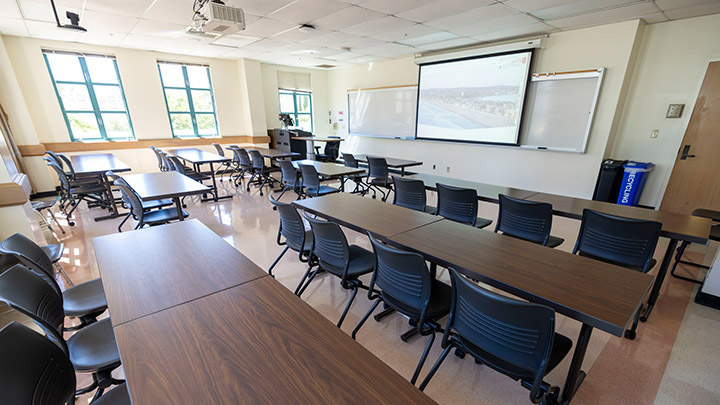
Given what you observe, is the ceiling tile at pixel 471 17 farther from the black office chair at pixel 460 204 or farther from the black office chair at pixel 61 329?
the black office chair at pixel 61 329

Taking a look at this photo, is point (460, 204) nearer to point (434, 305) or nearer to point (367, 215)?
point (367, 215)

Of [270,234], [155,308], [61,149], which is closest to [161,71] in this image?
[61,149]

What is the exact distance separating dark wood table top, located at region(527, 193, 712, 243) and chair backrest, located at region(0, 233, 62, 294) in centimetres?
370

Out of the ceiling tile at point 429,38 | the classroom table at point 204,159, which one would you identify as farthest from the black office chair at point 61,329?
the ceiling tile at point 429,38

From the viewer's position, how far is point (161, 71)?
6.81 meters

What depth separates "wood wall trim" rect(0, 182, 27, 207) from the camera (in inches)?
92.5

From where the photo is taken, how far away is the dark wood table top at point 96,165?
4.01 metres

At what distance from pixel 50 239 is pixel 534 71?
7905mm

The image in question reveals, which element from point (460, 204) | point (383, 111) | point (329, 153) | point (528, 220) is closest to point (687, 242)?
point (528, 220)

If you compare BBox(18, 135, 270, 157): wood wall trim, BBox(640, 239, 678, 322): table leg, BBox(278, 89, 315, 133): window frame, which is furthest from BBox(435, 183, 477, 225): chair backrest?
BBox(278, 89, 315, 133): window frame

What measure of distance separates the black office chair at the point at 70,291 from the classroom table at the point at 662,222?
351 cm

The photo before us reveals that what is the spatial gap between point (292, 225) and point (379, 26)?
396cm

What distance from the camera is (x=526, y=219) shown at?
2.53 m

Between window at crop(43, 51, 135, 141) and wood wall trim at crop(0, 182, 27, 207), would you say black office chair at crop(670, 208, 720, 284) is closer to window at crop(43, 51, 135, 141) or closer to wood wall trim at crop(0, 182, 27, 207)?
wood wall trim at crop(0, 182, 27, 207)
